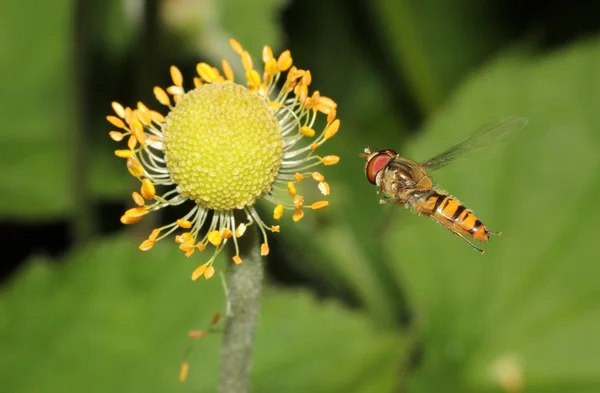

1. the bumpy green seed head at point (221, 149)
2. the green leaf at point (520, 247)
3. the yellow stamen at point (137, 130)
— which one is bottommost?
the yellow stamen at point (137, 130)

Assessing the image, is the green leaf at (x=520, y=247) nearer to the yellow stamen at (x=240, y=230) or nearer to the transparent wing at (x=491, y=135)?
the transparent wing at (x=491, y=135)

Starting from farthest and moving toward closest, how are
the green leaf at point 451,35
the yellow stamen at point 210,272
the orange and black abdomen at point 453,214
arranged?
the green leaf at point 451,35
the orange and black abdomen at point 453,214
the yellow stamen at point 210,272

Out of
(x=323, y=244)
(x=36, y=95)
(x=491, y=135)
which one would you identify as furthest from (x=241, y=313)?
(x=36, y=95)

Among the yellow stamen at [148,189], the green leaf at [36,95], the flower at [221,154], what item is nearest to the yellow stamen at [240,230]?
the flower at [221,154]

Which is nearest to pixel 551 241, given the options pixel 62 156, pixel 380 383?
pixel 380 383

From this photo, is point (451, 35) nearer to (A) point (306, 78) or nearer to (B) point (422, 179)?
(B) point (422, 179)

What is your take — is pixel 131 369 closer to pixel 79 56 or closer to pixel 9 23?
pixel 79 56

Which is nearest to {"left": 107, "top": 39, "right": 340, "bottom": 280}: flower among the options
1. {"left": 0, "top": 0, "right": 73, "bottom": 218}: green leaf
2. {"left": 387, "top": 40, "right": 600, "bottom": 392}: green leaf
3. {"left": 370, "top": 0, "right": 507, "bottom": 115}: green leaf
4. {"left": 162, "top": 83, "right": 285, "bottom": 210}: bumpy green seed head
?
{"left": 162, "top": 83, "right": 285, "bottom": 210}: bumpy green seed head
